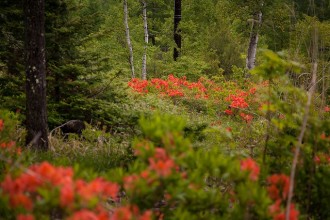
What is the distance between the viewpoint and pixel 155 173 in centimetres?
208

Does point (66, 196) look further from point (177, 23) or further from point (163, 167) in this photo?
point (177, 23)

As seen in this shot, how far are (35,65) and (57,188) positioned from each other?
10.8ft

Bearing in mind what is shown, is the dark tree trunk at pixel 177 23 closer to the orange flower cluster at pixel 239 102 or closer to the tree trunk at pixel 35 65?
the orange flower cluster at pixel 239 102

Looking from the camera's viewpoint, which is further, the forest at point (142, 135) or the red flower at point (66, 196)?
the forest at point (142, 135)

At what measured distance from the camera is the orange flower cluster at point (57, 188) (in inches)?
68.6

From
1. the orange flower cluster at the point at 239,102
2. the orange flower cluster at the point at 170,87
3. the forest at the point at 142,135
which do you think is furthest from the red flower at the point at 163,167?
the orange flower cluster at the point at 170,87

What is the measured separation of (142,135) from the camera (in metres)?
4.73

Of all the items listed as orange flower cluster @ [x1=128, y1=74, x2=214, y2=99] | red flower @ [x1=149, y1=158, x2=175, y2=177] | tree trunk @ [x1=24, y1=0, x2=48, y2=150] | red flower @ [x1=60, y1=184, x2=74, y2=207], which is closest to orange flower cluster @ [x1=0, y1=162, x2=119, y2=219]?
red flower @ [x1=60, y1=184, x2=74, y2=207]

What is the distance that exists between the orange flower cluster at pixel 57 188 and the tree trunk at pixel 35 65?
2738mm

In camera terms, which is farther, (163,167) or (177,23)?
(177,23)

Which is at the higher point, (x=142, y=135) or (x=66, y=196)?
(x=66, y=196)

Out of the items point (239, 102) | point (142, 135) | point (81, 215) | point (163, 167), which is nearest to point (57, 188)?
point (81, 215)

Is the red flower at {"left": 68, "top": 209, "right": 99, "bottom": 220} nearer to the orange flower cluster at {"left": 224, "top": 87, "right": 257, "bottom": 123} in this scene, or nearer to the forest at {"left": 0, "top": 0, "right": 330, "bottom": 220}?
the forest at {"left": 0, "top": 0, "right": 330, "bottom": 220}

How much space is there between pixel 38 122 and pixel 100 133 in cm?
116
